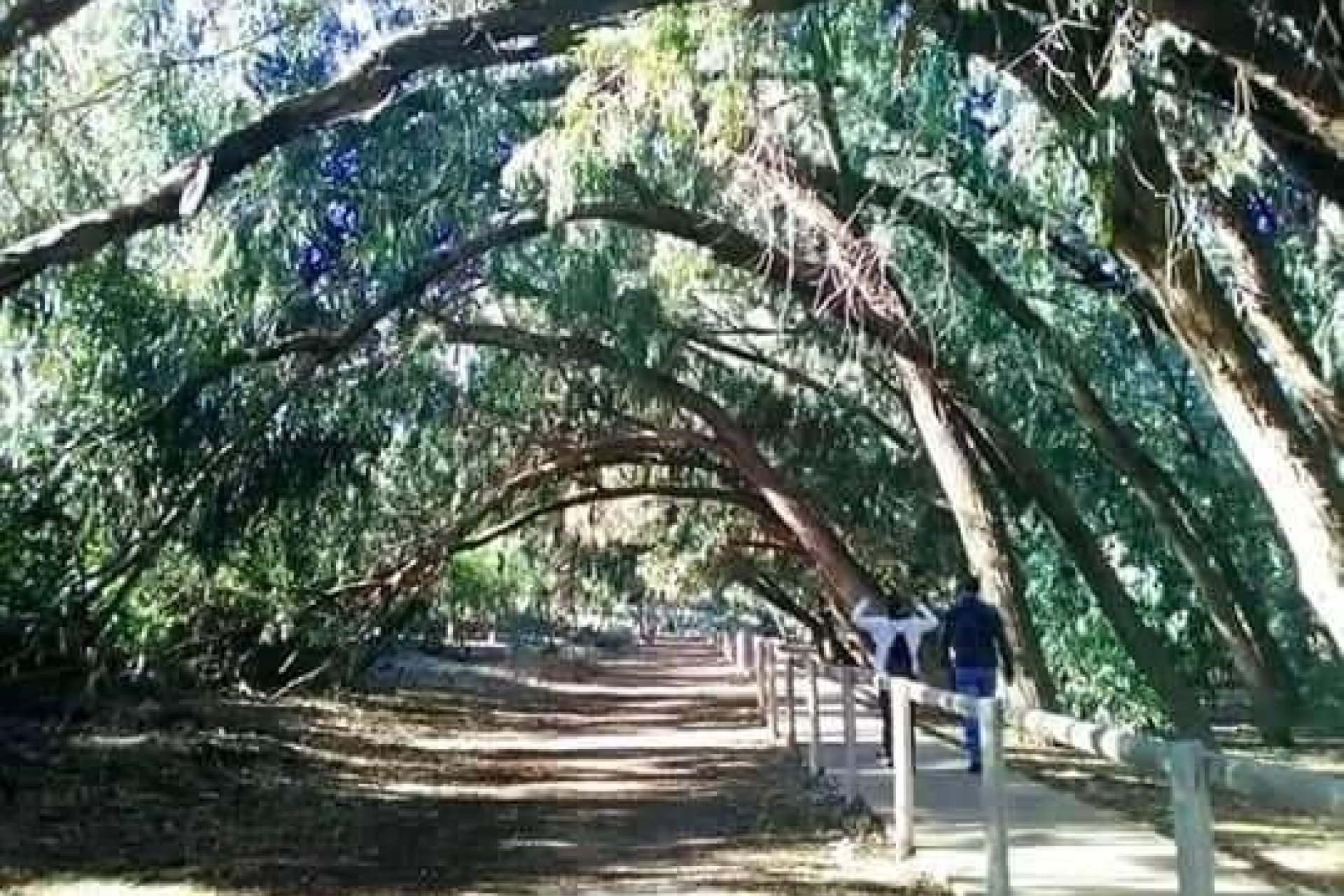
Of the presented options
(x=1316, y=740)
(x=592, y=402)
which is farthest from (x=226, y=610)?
(x=1316, y=740)

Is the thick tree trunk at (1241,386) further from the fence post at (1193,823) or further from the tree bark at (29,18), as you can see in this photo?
the tree bark at (29,18)

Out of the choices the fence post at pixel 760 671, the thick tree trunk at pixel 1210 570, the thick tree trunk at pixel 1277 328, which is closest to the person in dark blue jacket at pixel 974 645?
the thick tree trunk at pixel 1210 570

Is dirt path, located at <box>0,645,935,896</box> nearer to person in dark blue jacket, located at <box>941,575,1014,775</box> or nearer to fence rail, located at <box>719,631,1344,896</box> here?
fence rail, located at <box>719,631,1344,896</box>

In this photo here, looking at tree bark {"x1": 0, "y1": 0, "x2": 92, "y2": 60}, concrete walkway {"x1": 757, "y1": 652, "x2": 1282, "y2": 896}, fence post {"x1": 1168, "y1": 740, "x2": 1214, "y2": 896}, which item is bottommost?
concrete walkway {"x1": 757, "y1": 652, "x2": 1282, "y2": 896}

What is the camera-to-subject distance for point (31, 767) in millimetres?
18078

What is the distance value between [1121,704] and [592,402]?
840cm

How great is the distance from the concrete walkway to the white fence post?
1517mm

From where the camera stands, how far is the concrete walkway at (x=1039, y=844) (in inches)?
431

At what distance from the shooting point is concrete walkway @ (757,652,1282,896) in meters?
10.9

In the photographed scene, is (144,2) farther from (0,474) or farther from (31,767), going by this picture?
(31,767)

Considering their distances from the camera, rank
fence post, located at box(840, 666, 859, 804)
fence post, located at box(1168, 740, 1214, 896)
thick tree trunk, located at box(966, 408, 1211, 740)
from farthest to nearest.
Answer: thick tree trunk, located at box(966, 408, 1211, 740)
fence post, located at box(840, 666, 859, 804)
fence post, located at box(1168, 740, 1214, 896)

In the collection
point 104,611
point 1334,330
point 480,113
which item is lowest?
point 104,611

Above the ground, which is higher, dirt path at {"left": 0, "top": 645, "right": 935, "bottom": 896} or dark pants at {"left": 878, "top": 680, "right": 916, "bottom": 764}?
dark pants at {"left": 878, "top": 680, "right": 916, "bottom": 764}

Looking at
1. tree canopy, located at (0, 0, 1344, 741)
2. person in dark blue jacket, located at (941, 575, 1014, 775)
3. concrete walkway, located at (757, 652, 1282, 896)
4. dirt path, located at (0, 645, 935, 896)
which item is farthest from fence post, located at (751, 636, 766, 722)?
person in dark blue jacket, located at (941, 575, 1014, 775)
